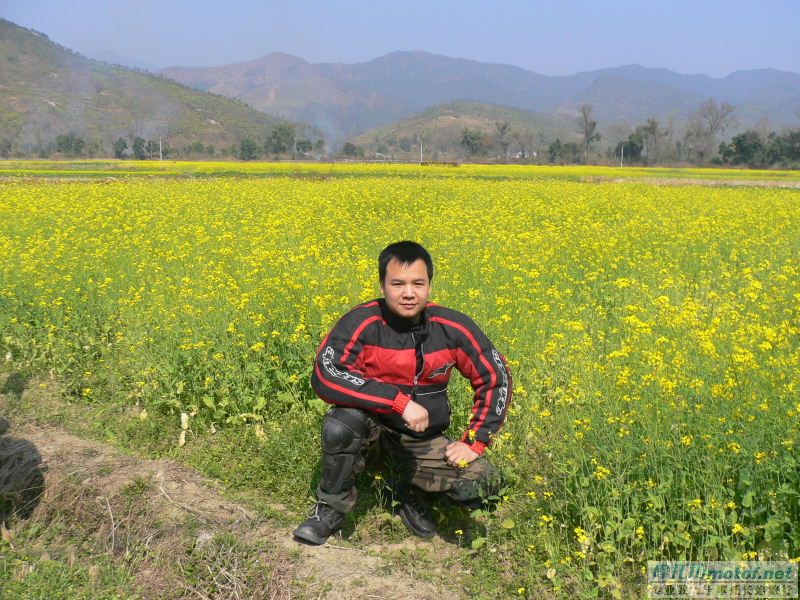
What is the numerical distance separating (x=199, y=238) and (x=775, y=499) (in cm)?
867

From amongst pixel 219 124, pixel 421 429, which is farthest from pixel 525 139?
pixel 421 429

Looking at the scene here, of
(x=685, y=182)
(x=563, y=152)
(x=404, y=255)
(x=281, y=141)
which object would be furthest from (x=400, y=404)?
(x=281, y=141)

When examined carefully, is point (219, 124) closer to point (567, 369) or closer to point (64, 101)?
point (64, 101)

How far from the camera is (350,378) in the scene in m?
3.45

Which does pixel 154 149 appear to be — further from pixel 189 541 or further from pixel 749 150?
pixel 189 541

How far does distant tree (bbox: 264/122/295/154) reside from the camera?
81.2 metres

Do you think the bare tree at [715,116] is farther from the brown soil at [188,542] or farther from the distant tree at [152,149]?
the brown soil at [188,542]

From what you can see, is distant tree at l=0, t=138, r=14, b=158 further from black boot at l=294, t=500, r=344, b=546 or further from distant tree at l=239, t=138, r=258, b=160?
black boot at l=294, t=500, r=344, b=546

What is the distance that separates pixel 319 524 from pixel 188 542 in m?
0.67

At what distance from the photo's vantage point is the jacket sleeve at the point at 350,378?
134 inches

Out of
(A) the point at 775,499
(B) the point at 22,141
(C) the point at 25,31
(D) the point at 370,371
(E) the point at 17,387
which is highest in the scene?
(C) the point at 25,31

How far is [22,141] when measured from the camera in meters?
80.8

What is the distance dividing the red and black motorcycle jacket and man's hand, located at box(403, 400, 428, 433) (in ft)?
0.30

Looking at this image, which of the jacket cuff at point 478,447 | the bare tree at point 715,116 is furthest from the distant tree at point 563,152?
the jacket cuff at point 478,447
